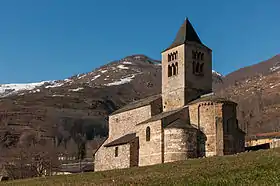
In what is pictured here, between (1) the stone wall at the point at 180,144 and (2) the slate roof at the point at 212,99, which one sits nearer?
(1) the stone wall at the point at 180,144

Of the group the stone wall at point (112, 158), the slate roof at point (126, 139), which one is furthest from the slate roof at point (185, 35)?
the stone wall at point (112, 158)

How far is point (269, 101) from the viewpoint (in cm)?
16638

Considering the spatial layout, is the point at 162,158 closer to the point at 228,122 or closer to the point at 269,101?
the point at 228,122

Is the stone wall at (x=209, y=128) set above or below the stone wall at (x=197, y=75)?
below

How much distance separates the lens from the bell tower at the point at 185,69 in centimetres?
5138

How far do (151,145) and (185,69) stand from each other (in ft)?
31.4

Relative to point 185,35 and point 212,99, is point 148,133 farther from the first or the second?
point 185,35

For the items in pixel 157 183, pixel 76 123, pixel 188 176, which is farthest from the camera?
pixel 76 123

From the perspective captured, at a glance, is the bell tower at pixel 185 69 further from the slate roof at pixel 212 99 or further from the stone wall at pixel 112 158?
the stone wall at pixel 112 158

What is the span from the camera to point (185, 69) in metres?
51.4

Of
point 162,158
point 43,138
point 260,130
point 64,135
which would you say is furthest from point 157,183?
point 64,135

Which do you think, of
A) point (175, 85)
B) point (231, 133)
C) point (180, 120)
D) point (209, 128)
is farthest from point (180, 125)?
point (175, 85)

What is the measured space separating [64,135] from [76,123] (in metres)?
14.8

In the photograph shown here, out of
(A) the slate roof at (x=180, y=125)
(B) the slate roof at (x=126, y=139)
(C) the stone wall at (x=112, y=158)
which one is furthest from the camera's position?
(B) the slate roof at (x=126, y=139)
